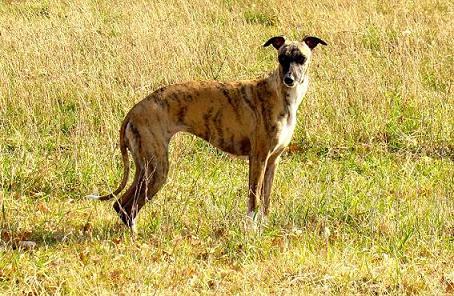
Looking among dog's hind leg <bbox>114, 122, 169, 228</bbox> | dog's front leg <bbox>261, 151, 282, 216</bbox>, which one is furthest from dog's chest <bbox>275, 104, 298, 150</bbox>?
dog's hind leg <bbox>114, 122, 169, 228</bbox>

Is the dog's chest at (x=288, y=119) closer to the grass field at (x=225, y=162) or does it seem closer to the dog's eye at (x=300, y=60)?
the dog's eye at (x=300, y=60)

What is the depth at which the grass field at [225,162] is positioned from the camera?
5180 millimetres

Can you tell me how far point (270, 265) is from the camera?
5.26 m

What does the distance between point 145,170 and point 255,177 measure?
84 cm

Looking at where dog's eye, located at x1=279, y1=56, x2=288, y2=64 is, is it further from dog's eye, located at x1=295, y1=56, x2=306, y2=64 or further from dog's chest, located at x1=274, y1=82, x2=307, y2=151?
dog's chest, located at x1=274, y1=82, x2=307, y2=151

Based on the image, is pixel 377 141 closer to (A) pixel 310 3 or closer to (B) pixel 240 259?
(B) pixel 240 259

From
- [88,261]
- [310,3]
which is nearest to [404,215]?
[88,261]

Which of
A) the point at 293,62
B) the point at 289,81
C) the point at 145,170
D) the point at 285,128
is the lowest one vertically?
the point at 145,170

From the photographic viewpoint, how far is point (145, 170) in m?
5.93

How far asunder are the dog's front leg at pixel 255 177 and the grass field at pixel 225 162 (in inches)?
7.2

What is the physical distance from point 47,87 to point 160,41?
5.97 feet

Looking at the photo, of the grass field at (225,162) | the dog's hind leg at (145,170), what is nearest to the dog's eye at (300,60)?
the grass field at (225,162)

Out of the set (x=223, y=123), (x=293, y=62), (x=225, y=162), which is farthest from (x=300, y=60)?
(x=225, y=162)

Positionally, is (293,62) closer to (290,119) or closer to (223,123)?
(290,119)
